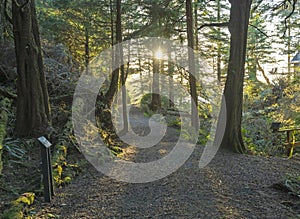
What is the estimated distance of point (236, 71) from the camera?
701cm

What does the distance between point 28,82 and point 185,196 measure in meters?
3.96

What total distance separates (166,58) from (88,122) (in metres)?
8.83

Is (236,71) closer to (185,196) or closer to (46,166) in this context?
(185,196)

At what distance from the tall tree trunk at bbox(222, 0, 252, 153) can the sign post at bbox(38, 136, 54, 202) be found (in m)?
4.96

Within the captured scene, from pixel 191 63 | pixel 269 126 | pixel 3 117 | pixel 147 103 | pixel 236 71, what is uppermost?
pixel 191 63

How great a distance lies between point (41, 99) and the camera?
5.75 meters

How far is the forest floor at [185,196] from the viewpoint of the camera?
3311 millimetres

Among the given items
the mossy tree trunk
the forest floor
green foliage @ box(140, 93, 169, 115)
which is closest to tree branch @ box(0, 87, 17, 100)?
the mossy tree trunk

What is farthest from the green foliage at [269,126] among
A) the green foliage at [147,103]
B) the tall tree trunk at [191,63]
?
the green foliage at [147,103]

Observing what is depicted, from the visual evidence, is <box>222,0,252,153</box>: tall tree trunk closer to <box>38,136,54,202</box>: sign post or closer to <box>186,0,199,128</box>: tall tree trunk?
<box>186,0,199,128</box>: tall tree trunk

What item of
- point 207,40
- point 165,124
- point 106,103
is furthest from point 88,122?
point 207,40

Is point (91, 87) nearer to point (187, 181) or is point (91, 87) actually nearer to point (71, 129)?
point (71, 129)

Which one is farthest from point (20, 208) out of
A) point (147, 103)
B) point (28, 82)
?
point (147, 103)

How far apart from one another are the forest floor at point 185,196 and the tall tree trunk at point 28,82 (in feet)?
4.89
